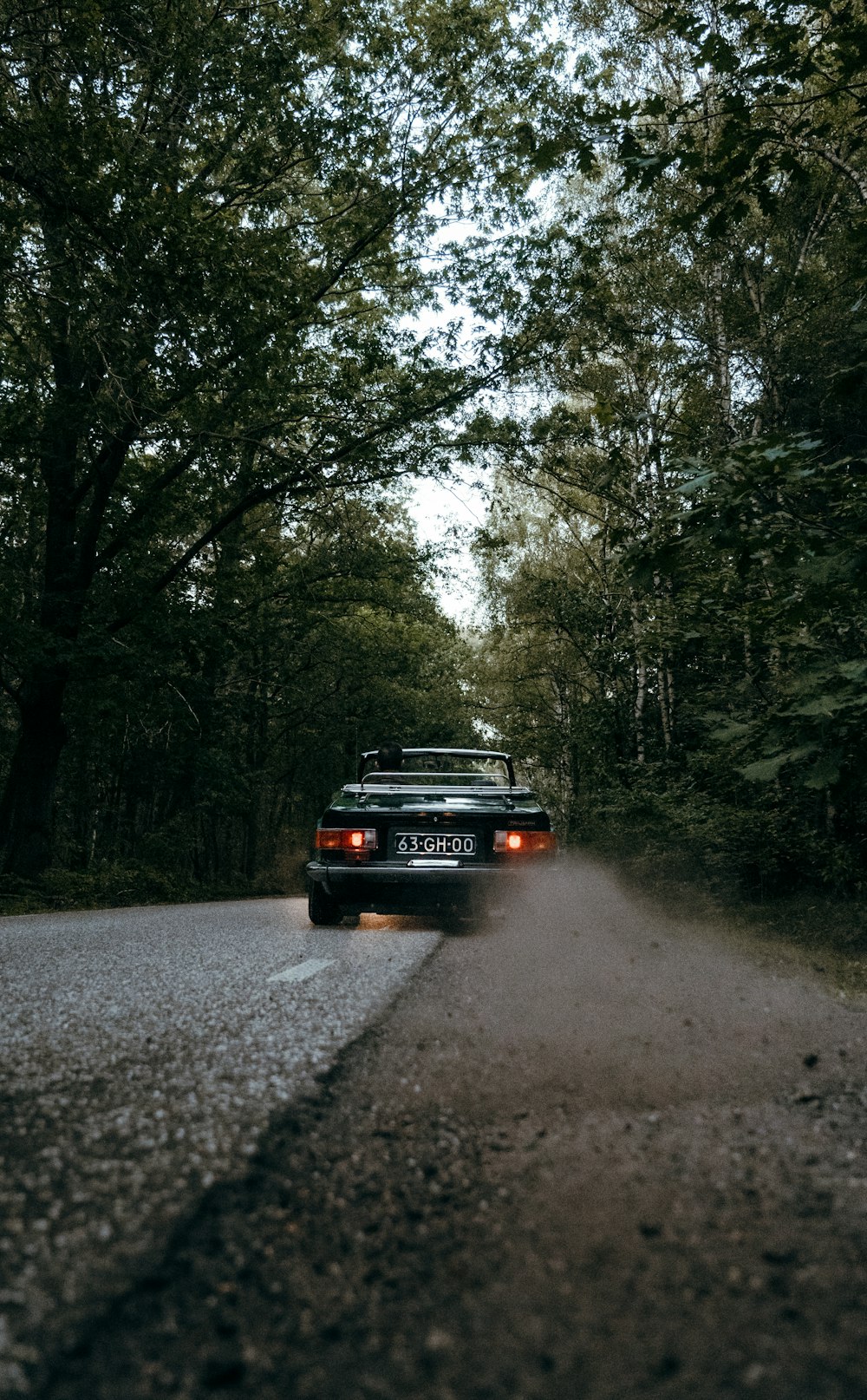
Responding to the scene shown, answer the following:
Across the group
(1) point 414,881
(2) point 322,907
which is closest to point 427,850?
(1) point 414,881

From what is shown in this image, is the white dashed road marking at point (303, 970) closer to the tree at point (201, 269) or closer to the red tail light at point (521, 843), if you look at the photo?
the red tail light at point (521, 843)

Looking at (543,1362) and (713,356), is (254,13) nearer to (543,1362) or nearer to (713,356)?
(713,356)

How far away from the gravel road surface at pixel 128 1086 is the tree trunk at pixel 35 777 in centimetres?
865

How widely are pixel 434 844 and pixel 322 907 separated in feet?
4.00

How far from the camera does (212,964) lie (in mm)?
5453

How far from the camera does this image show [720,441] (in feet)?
47.3

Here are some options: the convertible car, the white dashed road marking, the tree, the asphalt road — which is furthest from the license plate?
the tree

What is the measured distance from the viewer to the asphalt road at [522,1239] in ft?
4.45

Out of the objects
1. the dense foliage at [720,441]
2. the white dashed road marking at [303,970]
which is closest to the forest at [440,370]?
the dense foliage at [720,441]

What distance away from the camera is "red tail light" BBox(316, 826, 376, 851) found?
760 cm

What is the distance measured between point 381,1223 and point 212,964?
379cm

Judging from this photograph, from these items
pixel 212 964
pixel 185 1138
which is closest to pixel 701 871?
pixel 212 964

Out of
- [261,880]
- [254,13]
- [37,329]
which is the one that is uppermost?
[254,13]

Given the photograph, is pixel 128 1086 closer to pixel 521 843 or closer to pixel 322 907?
pixel 521 843
